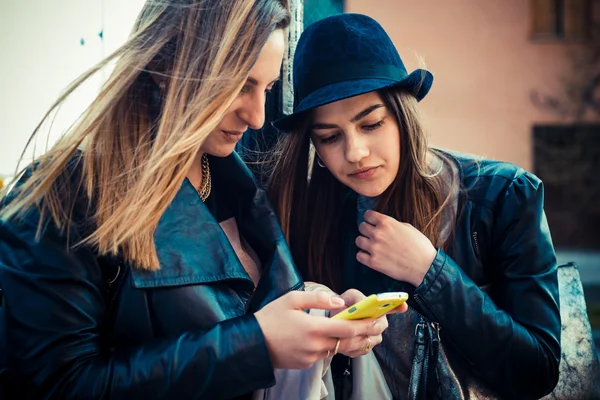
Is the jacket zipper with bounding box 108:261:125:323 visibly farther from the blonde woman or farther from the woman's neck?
the woman's neck

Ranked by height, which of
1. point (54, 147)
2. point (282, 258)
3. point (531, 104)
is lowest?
point (531, 104)

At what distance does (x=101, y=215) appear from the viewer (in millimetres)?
1496

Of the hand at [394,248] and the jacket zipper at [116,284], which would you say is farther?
the hand at [394,248]

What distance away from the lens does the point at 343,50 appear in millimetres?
1891

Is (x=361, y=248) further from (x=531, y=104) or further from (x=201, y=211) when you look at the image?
(x=531, y=104)

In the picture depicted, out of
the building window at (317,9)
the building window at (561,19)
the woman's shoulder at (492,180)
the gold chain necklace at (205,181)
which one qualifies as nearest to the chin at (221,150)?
the gold chain necklace at (205,181)

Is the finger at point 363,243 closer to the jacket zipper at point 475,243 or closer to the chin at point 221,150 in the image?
the jacket zipper at point 475,243

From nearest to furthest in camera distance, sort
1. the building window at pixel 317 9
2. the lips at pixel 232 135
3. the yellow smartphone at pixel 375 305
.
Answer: the yellow smartphone at pixel 375 305
the lips at pixel 232 135
the building window at pixel 317 9

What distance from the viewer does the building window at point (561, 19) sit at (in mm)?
8469

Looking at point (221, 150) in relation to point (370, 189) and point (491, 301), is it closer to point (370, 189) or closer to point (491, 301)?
point (370, 189)

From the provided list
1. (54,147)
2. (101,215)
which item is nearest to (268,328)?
(101,215)

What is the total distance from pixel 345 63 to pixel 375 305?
0.84 meters

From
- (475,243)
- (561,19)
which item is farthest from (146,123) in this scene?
(561,19)

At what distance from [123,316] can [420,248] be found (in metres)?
0.86
